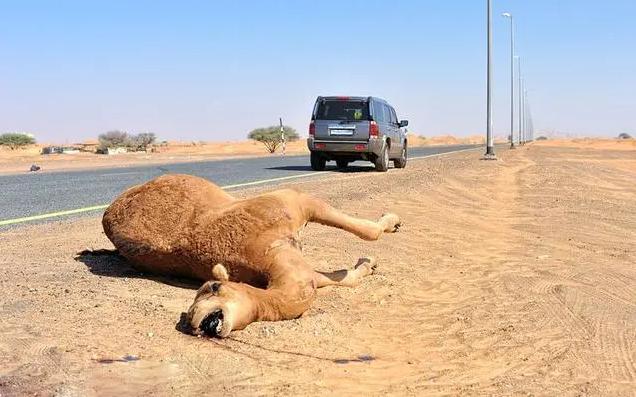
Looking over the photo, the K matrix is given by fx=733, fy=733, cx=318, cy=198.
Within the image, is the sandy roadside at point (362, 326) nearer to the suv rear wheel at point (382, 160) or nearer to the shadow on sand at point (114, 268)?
the shadow on sand at point (114, 268)

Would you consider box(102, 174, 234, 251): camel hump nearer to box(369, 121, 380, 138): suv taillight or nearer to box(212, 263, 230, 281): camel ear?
box(212, 263, 230, 281): camel ear

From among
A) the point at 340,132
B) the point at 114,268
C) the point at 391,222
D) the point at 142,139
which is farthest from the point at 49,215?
the point at 142,139

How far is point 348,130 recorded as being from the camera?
20.9m

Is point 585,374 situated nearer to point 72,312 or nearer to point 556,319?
point 556,319

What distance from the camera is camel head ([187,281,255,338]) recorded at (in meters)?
4.06

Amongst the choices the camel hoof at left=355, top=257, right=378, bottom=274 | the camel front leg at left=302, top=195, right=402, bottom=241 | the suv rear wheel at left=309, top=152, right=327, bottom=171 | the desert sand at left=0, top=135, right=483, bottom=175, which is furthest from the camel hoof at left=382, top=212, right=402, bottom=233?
the desert sand at left=0, top=135, right=483, bottom=175

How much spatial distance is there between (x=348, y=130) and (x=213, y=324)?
1701cm

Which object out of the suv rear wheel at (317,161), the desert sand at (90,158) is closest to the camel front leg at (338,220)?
the suv rear wheel at (317,161)

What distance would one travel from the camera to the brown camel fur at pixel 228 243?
4.23m

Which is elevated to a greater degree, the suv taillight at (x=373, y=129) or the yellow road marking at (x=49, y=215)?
the suv taillight at (x=373, y=129)

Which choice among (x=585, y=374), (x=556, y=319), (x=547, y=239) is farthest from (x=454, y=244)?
(x=585, y=374)

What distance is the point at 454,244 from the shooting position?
883cm

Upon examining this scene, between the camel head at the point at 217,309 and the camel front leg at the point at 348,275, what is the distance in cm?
143

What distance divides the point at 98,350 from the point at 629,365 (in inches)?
120
